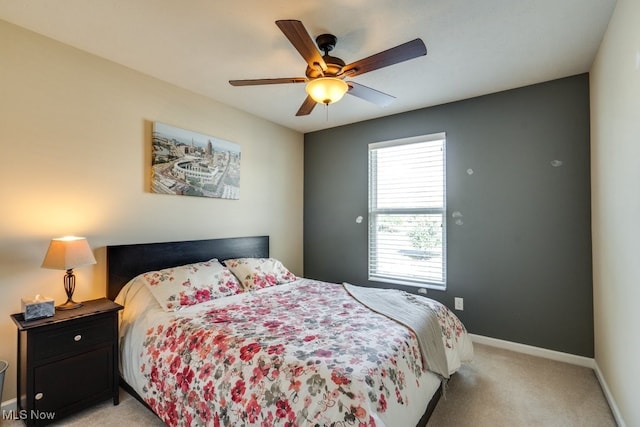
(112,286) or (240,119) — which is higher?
(240,119)

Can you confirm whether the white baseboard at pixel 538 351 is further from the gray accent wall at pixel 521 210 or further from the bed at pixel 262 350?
the bed at pixel 262 350

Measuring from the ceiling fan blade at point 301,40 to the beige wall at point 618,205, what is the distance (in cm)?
164

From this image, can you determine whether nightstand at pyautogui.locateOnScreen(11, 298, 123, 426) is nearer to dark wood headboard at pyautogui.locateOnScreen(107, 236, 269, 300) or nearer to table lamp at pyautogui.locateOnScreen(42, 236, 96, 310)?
table lamp at pyautogui.locateOnScreen(42, 236, 96, 310)

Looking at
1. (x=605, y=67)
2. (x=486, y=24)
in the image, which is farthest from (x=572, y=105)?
(x=486, y=24)

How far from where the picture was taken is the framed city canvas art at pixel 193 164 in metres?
2.82

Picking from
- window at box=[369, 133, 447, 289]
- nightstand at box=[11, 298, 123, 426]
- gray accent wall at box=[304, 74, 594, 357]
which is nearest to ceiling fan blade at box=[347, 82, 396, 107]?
gray accent wall at box=[304, 74, 594, 357]

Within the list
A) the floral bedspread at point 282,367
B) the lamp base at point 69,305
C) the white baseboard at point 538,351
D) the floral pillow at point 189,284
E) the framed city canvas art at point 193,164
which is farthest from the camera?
the framed city canvas art at point 193,164

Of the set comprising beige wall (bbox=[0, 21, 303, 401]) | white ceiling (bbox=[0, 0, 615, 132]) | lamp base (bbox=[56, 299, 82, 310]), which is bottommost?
Answer: lamp base (bbox=[56, 299, 82, 310])

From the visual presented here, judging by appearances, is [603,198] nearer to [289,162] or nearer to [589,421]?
[589,421]

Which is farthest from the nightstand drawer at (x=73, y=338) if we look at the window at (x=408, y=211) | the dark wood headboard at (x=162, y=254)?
the window at (x=408, y=211)

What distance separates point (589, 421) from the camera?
196cm

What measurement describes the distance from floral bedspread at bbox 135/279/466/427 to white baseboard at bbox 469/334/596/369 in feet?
3.55

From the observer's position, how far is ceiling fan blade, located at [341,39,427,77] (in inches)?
65.7

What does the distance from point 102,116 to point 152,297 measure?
1.50m
